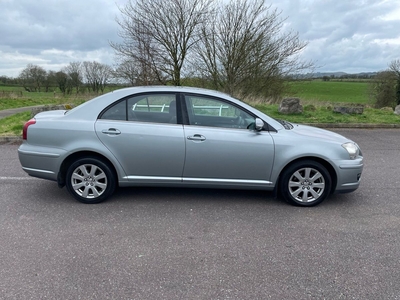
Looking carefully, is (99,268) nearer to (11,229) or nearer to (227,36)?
(11,229)

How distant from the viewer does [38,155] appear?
375cm

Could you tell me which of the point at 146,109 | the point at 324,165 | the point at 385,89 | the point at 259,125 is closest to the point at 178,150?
the point at 146,109

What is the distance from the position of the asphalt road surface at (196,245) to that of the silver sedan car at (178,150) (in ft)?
1.03

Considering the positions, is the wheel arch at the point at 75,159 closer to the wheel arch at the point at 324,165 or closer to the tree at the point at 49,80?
the wheel arch at the point at 324,165

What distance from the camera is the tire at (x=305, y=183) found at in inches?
147

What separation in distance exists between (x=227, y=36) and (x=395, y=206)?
13047mm

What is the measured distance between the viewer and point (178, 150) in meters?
3.68

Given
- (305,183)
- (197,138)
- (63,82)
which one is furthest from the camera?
(63,82)

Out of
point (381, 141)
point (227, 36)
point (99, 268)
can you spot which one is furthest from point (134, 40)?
point (99, 268)

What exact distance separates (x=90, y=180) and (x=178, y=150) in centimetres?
125

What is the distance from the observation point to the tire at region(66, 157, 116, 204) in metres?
3.75

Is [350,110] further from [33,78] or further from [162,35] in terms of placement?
[33,78]

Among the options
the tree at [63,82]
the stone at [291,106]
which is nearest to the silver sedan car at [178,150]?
the stone at [291,106]

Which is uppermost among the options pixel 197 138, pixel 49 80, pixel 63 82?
pixel 49 80
